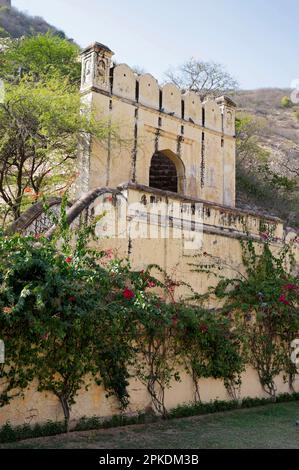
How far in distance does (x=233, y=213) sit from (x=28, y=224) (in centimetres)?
407

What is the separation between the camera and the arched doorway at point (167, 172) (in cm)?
1391

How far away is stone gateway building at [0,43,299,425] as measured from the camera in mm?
7898

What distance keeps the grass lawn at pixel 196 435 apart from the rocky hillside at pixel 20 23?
46.2 m

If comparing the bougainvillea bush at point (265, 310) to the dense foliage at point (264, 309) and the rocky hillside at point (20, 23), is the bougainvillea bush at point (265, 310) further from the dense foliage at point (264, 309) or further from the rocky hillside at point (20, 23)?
the rocky hillside at point (20, 23)

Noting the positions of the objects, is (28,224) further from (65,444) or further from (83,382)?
(65,444)

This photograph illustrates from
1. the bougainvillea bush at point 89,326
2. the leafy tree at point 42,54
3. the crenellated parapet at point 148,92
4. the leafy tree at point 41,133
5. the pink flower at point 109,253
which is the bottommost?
the bougainvillea bush at point 89,326

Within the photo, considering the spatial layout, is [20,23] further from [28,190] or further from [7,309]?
[7,309]

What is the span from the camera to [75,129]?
1107 cm

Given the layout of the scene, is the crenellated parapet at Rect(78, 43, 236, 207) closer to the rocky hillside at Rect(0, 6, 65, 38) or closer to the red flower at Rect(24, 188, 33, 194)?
the red flower at Rect(24, 188, 33, 194)

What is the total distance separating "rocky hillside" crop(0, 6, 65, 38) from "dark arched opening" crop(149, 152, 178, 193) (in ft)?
123

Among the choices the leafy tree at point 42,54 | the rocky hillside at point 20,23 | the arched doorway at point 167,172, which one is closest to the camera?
the arched doorway at point 167,172

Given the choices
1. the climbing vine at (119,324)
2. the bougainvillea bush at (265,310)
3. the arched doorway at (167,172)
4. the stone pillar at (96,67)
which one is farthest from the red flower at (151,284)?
the arched doorway at (167,172)

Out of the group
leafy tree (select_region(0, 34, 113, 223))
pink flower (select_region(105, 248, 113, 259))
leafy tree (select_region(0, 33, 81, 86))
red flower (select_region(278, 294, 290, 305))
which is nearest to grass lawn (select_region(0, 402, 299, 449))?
red flower (select_region(278, 294, 290, 305))

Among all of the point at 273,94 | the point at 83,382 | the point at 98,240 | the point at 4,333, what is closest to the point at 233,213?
the point at 98,240
